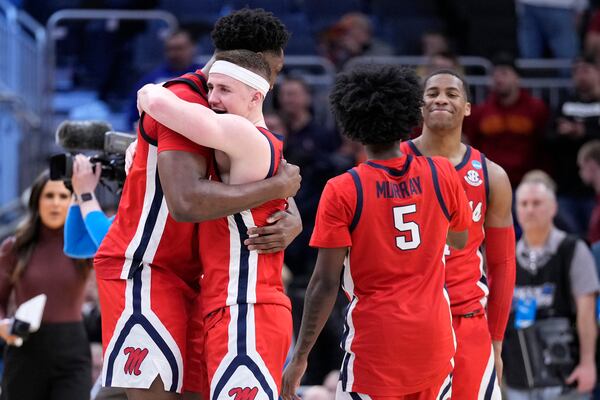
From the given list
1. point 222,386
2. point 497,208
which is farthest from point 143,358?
point 497,208

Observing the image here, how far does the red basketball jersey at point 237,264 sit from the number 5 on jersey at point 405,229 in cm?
55

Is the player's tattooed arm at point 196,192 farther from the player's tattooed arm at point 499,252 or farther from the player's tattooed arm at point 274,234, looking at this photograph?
the player's tattooed arm at point 499,252

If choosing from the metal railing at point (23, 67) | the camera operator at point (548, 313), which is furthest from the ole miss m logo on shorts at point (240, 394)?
the metal railing at point (23, 67)

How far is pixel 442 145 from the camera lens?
18.0 feet

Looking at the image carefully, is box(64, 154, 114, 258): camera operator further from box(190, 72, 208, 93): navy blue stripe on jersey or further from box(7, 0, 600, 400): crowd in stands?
box(7, 0, 600, 400): crowd in stands

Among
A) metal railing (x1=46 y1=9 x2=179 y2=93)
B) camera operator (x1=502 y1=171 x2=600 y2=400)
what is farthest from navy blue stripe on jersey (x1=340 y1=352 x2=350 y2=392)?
metal railing (x1=46 y1=9 x2=179 y2=93)

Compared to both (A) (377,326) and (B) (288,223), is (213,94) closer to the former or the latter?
(B) (288,223)

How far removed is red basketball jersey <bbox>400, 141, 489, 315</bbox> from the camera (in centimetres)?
523

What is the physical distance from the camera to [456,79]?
5523mm

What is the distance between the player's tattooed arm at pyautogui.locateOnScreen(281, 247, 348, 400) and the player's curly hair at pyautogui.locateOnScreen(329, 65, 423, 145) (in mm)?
540

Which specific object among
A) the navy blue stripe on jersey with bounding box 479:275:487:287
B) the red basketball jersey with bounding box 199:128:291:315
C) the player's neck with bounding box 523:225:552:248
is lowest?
the player's neck with bounding box 523:225:552:248

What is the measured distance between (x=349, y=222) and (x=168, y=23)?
7493 mm

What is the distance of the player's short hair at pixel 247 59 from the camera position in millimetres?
4441

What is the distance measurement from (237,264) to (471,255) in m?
1.43
